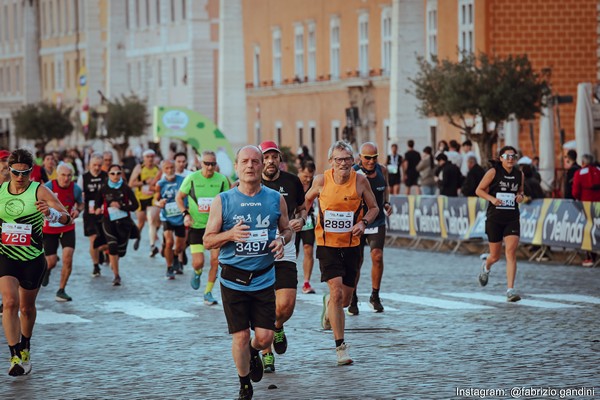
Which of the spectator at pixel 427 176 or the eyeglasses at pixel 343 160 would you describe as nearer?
the eyeglasses at pixel 343 160

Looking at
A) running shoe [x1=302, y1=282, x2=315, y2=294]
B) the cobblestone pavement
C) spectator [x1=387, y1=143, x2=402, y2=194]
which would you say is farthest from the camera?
spectator [x1=387, y1=143, x2=402, y2=194]

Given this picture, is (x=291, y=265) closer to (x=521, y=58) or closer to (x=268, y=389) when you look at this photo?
(x=268, y=389)

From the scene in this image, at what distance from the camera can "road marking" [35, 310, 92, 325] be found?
18.3 m

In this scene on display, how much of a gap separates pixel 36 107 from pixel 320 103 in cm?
→ 3076

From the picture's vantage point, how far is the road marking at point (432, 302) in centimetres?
1945

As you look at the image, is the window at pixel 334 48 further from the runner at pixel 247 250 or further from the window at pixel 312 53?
the runner at pixel 247 250

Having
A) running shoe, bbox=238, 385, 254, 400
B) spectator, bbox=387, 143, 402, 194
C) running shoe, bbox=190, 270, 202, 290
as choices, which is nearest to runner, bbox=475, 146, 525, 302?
running shoe, bbox=190, 270, 202, 290

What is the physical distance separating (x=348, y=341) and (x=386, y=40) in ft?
138

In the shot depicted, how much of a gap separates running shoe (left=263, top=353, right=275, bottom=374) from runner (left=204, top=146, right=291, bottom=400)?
150 cm

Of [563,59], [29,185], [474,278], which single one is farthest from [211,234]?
[563,59]

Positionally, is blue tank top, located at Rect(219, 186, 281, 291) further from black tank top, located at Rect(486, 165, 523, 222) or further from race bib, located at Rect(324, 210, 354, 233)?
black tank top, located at Rect(486, 165, 523, 222)

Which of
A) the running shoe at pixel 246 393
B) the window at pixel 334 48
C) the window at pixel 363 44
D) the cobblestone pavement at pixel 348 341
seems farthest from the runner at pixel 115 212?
the window at pixel 334 48

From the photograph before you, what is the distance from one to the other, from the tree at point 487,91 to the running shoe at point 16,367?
84.4ft

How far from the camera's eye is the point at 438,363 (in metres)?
14.2
